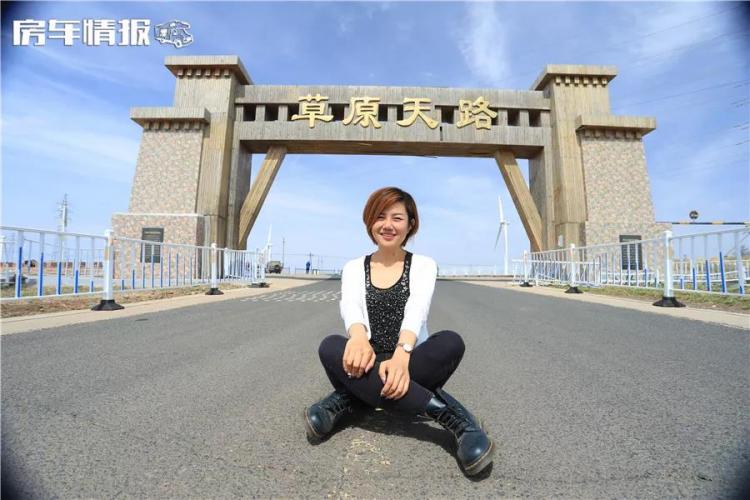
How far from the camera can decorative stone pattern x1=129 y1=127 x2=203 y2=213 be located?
18.9m

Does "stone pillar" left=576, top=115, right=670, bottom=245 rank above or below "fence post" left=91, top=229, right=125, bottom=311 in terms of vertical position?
above

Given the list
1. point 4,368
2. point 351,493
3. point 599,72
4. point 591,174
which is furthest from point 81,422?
point 599,72

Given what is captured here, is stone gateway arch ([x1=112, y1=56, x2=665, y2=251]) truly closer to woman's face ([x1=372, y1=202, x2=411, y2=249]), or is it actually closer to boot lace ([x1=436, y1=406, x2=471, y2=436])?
woman's face ([x1=372, y1=202, x2=411, y2=249])

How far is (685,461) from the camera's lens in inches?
49.2

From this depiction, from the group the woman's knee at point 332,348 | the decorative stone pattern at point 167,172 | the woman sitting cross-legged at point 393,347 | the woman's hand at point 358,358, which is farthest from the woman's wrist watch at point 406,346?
the decorative stone pattern at point 167,172

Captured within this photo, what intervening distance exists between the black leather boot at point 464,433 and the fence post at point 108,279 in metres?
5.99

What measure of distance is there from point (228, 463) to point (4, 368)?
2.08m

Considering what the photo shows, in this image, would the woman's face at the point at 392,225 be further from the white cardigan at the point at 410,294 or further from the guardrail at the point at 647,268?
the guardrail at the point at 647,268

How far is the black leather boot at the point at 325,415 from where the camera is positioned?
1.37 meters

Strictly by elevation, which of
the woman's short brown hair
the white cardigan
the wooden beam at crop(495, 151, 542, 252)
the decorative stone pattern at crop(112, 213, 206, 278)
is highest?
the wooden beam at crop(495, 151, 542, 252)

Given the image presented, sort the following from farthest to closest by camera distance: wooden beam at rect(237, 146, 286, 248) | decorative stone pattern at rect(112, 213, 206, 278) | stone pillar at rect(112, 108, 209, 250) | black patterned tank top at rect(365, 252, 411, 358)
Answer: wooden beam at rect(237, 146, 286, 248) → stone pillar at rect(112, 108, 209, 250) → decorative stone pattern at rect(112, 213, 206, 278) → black patterned tank top at rect(365, 252, 411, 358)

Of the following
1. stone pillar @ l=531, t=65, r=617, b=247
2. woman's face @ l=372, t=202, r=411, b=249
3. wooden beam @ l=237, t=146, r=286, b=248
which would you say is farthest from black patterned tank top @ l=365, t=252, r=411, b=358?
wooden beam @ l=237, t=146, r=286, b=248

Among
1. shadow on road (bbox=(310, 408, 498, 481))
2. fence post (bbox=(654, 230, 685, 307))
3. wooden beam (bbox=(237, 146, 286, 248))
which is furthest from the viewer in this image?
wooden beam (bbox=(237, 146, 286, 248))

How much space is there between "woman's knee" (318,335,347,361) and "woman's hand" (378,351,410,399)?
190 mm
